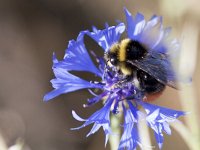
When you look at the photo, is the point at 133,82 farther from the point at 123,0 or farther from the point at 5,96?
the point at 123,0

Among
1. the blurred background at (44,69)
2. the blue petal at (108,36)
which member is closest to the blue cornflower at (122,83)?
the blue petal at (108,36)

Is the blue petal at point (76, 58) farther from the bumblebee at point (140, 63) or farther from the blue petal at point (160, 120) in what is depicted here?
the blue petal at point (160, 120)

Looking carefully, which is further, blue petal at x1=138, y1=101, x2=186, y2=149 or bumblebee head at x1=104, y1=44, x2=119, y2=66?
bumblebee head at x1=104, y1=44, x2=119, y2=66

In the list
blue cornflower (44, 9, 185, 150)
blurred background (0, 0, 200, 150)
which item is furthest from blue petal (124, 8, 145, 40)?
blurred background (0, 0, 200, 150)

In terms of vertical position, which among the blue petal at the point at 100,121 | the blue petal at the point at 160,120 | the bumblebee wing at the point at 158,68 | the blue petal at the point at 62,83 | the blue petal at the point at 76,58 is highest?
the blue petal at the point at 76,58

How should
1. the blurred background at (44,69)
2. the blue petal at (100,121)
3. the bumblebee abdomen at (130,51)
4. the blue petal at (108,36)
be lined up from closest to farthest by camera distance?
the blue petal at (100,121) → the bumblebee abdomen at (130,51) → the blue petal at (108,36) → the blurred background at (44,69)

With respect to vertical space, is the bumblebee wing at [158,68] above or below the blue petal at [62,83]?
below

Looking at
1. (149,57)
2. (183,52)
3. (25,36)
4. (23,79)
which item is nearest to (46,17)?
(25,36)

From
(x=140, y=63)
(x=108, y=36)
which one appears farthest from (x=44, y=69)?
(x=140, y=63)

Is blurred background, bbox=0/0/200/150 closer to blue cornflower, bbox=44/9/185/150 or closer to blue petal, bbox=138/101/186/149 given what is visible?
blue cornflower, bbox=44/9/185/150

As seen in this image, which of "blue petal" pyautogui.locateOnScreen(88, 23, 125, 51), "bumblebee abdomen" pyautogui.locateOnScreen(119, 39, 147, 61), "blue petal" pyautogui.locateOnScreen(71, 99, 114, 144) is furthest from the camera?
"blue petal" pyautogui.locateOnScreen(88, 23, 125, 51)
